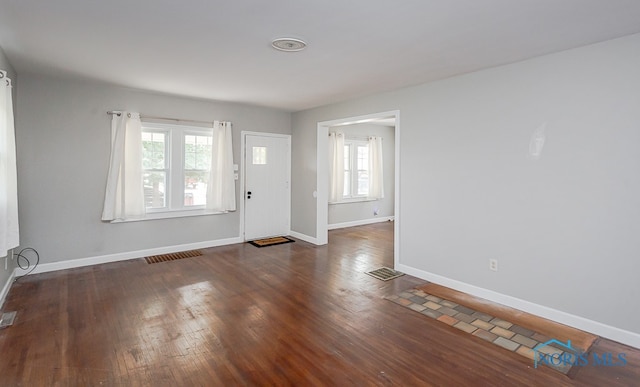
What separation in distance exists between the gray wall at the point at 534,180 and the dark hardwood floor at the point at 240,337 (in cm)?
54

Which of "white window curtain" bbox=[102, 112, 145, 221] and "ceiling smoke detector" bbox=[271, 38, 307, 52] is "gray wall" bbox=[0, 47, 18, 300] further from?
"ceiling smoke detector" bbox=[271, 38, 307, 52]

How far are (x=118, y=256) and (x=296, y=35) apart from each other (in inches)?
164

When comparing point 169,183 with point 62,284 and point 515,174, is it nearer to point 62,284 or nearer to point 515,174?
point 62,284

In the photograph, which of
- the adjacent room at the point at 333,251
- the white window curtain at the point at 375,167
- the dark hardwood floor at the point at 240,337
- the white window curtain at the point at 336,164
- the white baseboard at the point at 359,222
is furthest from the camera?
the white window curtain at the point at 375,167

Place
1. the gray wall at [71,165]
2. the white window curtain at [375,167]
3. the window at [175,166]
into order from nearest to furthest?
the gray wall at [71,165] → the window at [175,166] → the white window curtain at [375,167]

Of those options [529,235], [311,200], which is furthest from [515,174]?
[311,200]

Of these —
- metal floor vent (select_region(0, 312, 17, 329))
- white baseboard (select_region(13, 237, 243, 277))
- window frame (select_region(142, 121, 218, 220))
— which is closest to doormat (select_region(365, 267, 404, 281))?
white baseboard (select_region(13, 237, 243, 277))

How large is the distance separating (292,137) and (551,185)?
4.61m

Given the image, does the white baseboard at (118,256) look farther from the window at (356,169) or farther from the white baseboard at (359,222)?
the window at (356,169)

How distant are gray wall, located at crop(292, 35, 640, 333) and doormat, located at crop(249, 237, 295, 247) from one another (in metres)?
2.49

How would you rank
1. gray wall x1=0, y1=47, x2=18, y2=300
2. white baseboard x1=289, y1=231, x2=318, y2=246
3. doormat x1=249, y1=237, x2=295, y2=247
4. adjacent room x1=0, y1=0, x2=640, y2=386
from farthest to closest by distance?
white baseboard x1=289, y1=231, x2=318, y2=246 < doormat x1=249, y1=237, x2=295, y2=247 < gray wall x1=0, y1=47, x2=18, y2=300 < adjacent room x1=0, y1=0, x2=640, y2=386

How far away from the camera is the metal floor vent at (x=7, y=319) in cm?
289
